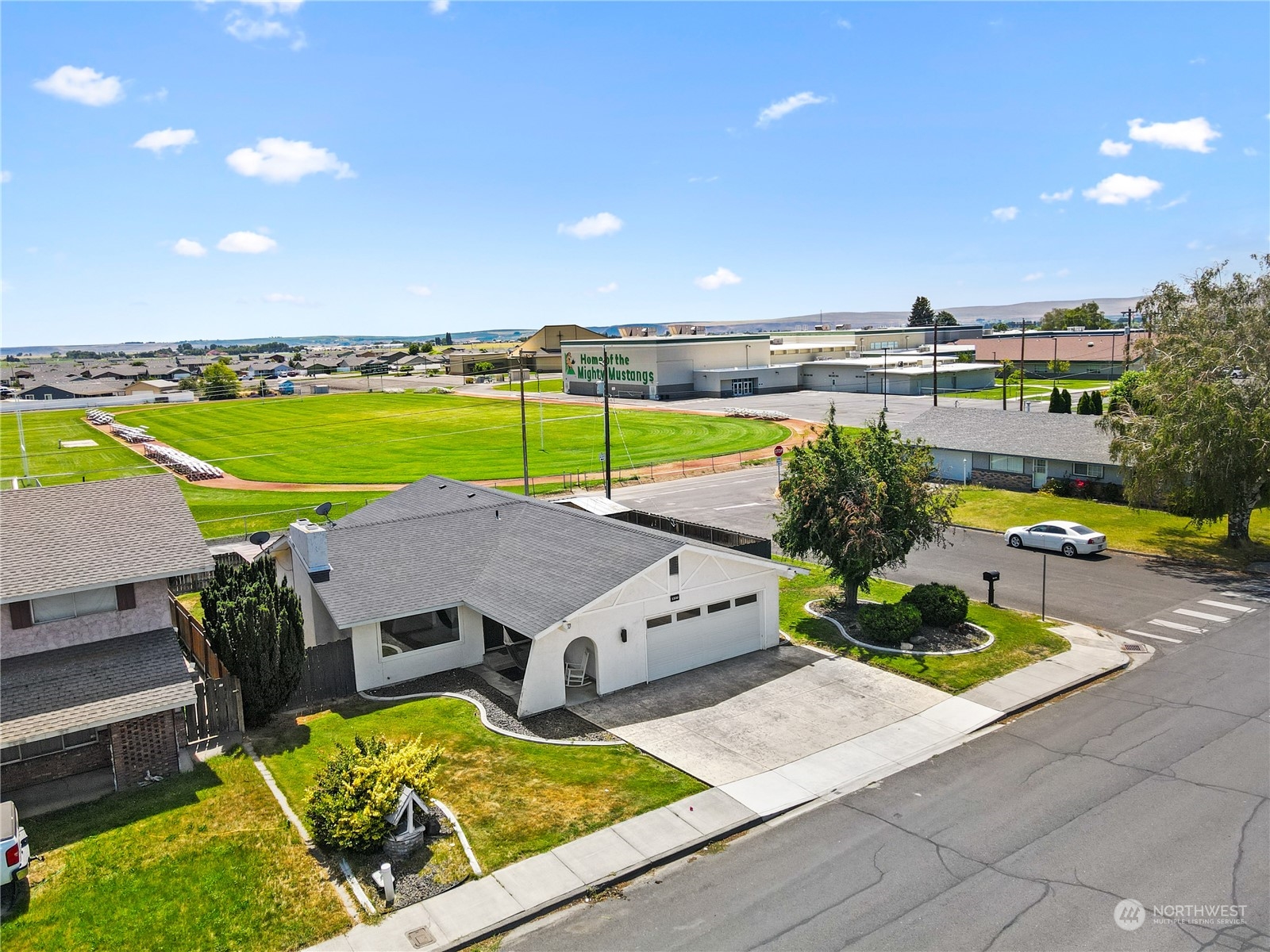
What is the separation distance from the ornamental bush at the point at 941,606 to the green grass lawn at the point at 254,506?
31.3 m

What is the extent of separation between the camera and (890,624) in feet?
83.6

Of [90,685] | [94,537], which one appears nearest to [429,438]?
[94,537]

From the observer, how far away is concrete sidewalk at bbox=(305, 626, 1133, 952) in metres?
13.4

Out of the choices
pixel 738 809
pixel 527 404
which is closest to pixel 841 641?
pixel 738 809

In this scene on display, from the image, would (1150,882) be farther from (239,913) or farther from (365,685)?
(365,685)

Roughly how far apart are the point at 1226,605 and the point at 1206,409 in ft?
28.6

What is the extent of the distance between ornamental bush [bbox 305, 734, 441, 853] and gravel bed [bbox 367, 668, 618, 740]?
4216 mm

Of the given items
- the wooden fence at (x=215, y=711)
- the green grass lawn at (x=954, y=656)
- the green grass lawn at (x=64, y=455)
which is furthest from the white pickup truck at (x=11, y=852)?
the green grass lawn at (x=64, y=455)

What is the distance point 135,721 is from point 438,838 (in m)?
7.09

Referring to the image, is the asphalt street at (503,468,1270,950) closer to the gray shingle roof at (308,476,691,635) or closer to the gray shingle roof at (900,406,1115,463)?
the gray shingle roof at (308,476,691,635)

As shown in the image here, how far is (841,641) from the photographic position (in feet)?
85.9

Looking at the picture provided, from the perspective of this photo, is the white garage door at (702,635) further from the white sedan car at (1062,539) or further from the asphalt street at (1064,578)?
the white sedan car at (1062,539)

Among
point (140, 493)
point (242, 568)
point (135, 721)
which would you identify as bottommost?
point (135, 721)

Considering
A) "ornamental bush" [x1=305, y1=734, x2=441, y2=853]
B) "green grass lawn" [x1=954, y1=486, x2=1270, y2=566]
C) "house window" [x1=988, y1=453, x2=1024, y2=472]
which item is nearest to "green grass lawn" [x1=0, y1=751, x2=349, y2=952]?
"ornamental bush" [x1=305, y1=734, x2=441, y2=853]
